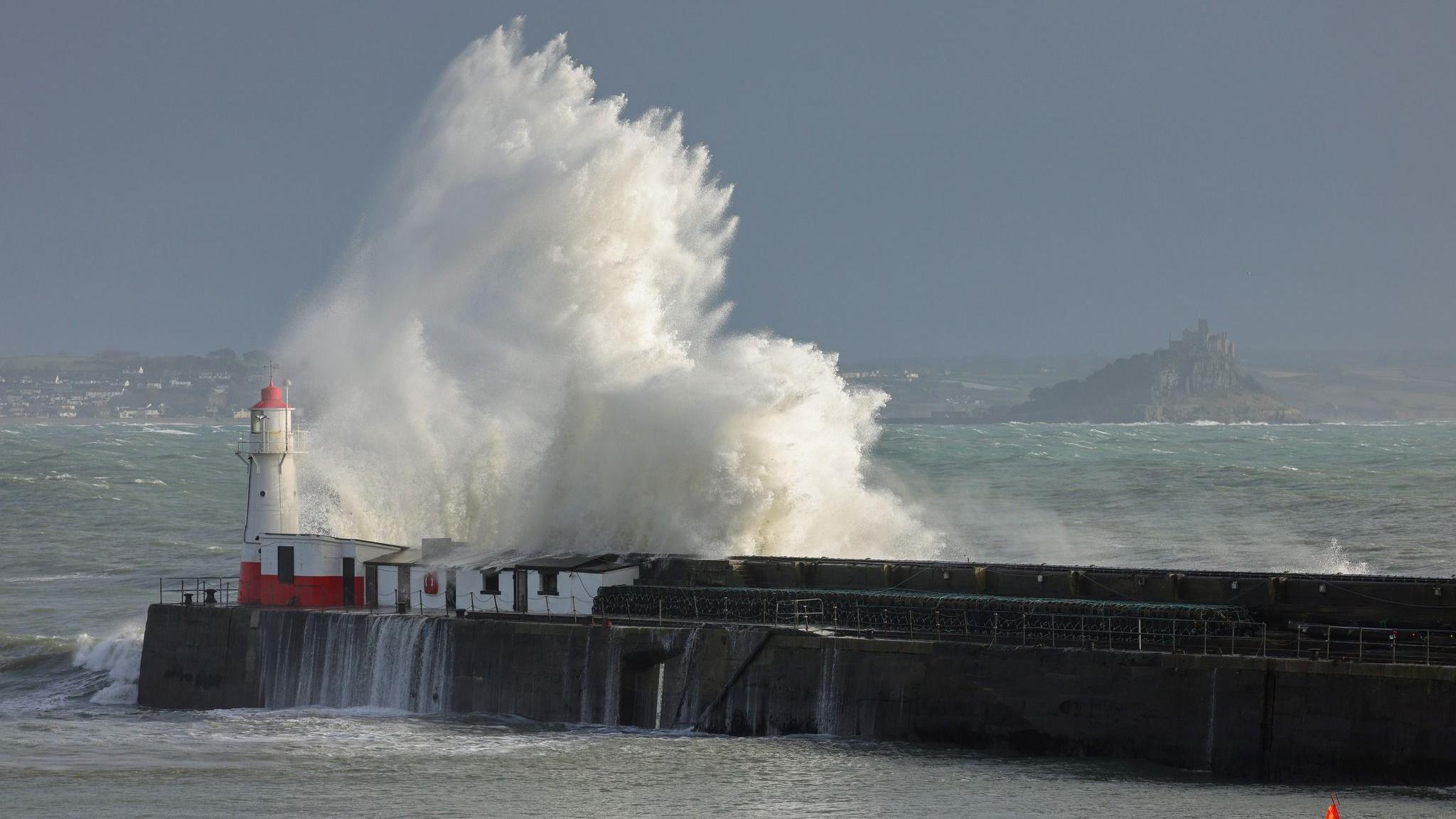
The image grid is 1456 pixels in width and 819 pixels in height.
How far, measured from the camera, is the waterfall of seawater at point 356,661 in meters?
29.6

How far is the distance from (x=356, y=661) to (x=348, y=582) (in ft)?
9.61

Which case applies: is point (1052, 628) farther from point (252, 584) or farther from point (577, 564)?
point (252, 584)

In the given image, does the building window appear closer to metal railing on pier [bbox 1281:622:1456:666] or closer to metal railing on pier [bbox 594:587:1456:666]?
metal railing on pier [bbox 594:587:1456:666]

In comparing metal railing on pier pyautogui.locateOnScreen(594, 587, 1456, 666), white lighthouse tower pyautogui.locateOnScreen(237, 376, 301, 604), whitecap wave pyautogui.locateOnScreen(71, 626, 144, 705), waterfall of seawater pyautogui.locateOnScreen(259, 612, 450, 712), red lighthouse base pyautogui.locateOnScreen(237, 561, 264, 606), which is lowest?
whitecap wave pyautogui.locateOnScreen(71, 626, 144, 705)

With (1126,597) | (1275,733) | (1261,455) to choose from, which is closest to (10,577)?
(1126,597)

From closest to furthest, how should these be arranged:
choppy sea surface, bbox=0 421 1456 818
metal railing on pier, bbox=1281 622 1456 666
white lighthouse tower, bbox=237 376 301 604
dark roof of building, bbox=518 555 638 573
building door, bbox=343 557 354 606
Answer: choppy sea surface, bbox=0 421 1456 818, metal railing on pier, bbox=1281 622 1456 666, dark roof of building, bbox=518 555 638 573, building door, bbox=343 557 354 606, white lighthouse tower, bbox=237 376 301 604

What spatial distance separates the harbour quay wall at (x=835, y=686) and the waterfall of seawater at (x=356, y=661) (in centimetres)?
3

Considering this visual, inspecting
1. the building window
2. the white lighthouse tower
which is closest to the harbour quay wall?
the building window

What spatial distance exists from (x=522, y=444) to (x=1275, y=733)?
19.4 meters

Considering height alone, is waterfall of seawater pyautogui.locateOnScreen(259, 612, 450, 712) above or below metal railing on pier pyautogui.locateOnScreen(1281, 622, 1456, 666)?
below

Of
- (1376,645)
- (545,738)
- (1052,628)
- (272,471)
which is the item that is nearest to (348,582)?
(272,471)

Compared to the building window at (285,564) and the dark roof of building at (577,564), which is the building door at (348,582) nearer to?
the building window at (285,564)

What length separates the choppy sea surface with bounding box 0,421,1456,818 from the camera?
887 inches

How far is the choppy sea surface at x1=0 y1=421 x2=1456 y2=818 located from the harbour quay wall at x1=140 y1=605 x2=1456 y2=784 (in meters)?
0.46
